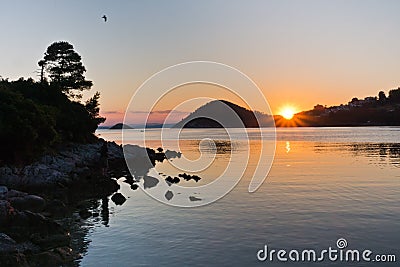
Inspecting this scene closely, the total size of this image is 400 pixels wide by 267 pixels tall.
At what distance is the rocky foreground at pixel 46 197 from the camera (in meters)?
19.0

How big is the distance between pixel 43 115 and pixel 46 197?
1272cm

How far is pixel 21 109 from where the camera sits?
4050cm

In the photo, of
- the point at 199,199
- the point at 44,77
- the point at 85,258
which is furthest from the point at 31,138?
the point at 44,77

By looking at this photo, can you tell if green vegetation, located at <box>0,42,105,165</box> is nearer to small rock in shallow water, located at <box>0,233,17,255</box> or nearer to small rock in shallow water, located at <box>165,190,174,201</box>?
small rock in shallow water, located at <box>165,190,174,201</box>

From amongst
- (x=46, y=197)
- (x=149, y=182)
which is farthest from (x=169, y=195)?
(x=46, y=197)

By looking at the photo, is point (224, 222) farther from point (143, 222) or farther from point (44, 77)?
point (44, 77)

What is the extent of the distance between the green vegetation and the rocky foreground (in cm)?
200

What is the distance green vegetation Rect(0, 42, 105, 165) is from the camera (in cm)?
3853

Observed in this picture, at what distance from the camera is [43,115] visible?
144ft

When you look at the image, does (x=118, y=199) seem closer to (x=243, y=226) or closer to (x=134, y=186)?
(x=134, y=186)

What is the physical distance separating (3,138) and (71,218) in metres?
14.7

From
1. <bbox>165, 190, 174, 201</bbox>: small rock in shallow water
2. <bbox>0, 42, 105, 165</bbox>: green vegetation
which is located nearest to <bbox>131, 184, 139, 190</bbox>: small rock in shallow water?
<bbox>165, 190, 174, 201</bbox>: small rock in shallow water

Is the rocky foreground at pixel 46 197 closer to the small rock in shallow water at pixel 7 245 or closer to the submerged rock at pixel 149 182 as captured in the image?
the small rock in shallow water at pixel 7 245

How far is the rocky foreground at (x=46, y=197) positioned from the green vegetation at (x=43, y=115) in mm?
2004
